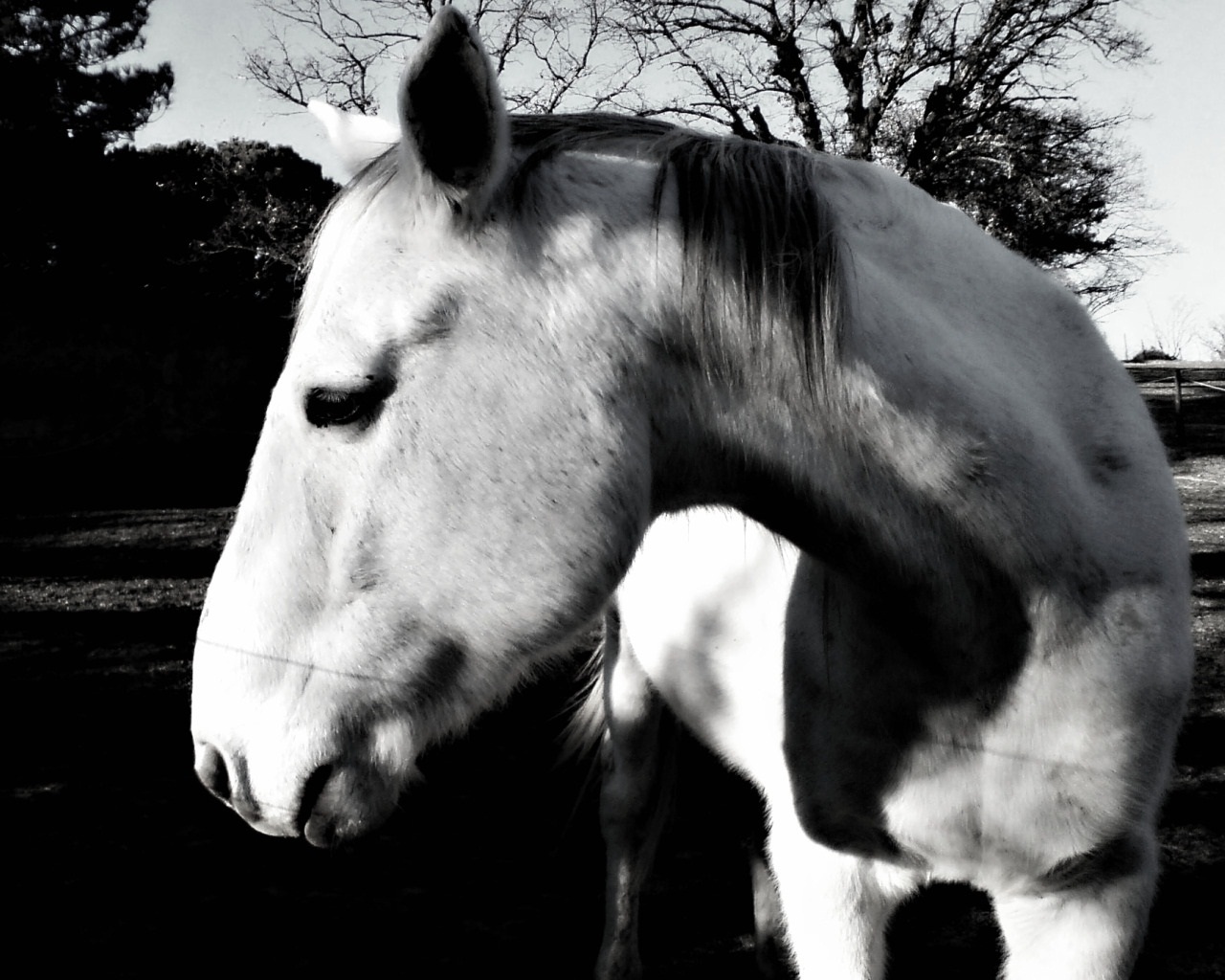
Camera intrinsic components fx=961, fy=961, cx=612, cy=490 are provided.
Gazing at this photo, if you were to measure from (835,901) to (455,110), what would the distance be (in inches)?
66.1

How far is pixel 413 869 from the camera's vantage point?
3.88 metres

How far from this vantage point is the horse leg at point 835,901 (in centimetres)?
198

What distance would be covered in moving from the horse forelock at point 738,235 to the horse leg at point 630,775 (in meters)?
1.94

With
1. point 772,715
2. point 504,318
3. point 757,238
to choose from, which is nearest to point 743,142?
point 757,238

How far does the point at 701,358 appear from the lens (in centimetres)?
143

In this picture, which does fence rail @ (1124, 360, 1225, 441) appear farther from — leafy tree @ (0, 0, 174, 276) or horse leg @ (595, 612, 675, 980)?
leafy tree @ (0, 0, 174, 276)

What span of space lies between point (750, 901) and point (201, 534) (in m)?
8.20

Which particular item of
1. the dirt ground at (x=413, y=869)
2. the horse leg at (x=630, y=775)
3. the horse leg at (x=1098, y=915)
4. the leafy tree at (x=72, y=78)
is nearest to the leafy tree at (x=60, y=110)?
the leafy tree at (x=72, y=78)

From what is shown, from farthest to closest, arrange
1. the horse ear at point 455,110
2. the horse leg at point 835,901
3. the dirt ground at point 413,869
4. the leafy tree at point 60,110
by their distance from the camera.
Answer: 1. the leafy tree at point 60,110
2. the dirt ground at point 413,869
3. the horse leg at point 835,901
4. the horse ear at point 455,110

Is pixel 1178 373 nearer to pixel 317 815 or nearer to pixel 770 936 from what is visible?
pixel 770 936

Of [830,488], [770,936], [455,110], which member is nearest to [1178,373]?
[770,936]

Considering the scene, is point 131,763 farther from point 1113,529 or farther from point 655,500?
point 1113,529

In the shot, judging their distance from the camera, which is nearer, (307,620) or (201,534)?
(307,620)

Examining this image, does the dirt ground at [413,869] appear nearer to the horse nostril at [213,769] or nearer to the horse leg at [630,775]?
the horse leg at [630,775]
